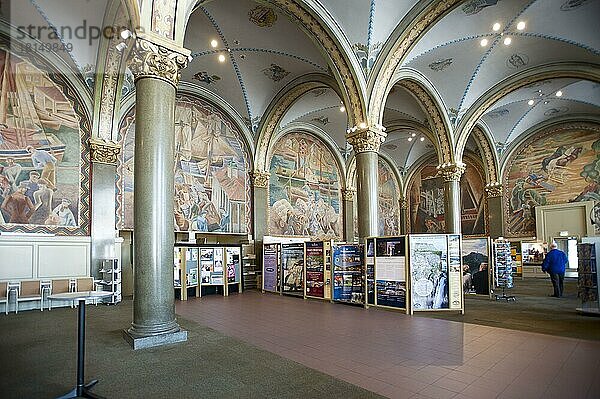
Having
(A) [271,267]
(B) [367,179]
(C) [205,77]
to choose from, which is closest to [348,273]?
(B) [367,179]

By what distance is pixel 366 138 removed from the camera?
10797 mm

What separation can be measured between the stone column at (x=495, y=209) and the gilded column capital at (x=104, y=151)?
1839cm

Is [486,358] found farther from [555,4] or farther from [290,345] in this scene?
[555,4]

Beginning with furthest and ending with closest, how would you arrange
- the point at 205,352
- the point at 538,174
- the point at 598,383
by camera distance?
the point at 538,174 < the point at 205,352 < the point at 598,383

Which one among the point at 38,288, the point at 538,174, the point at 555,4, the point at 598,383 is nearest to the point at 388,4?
the point at 555,4

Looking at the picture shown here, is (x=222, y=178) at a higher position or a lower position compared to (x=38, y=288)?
higher

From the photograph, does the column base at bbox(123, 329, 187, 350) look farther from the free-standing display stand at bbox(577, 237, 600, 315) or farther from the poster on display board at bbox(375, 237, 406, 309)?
the free-standing display stand at bbox(577, 237, 600, 315)

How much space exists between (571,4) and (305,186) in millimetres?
11831

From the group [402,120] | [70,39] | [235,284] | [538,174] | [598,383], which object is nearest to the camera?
[598,383]

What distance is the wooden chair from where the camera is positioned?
927cm

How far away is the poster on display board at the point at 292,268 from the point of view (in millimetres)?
11719

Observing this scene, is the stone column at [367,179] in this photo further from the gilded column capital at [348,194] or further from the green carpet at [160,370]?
the gilded column capital at [348,194]

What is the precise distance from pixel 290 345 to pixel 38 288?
7.40 metres

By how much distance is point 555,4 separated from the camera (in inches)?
417
